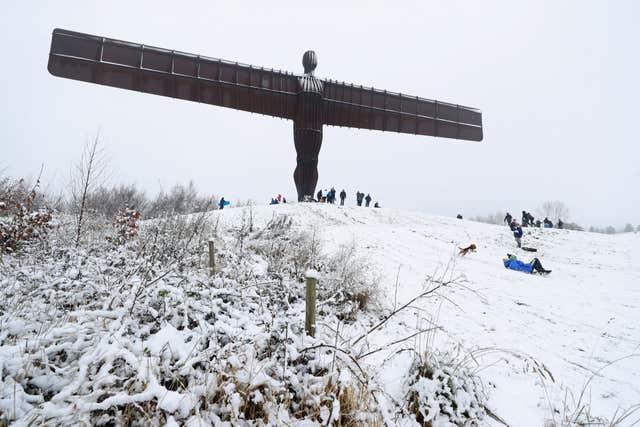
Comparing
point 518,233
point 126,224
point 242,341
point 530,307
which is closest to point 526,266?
point 530,307

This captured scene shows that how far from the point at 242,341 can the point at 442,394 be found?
6.41 feet

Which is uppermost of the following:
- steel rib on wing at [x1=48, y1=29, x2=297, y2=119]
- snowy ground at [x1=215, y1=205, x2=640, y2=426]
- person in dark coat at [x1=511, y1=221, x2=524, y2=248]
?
steel rib on wing at [x1=48, y1=29, x2=297, y2=119]

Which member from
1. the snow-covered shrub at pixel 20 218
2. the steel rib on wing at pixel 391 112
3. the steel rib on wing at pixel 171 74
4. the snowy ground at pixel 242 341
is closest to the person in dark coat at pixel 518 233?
the snowy ground at pixel 242 341

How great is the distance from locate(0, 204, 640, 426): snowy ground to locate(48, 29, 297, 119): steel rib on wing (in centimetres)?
827

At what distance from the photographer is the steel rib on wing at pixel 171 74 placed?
37.0ft

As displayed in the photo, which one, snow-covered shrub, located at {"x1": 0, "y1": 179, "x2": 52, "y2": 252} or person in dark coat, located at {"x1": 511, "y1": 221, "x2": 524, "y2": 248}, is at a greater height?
person in dark coat, located at {"x1": 511, "y1": 221, "x2": 524, "y2": 248}

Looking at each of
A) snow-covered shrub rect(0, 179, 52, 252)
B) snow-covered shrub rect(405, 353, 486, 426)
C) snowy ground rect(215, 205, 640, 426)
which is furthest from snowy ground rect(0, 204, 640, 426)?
snow-covered shrub rect(0, 179, 52, 252)

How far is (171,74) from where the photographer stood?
40.0 ft

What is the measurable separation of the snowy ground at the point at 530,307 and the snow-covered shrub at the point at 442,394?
0.69 ft

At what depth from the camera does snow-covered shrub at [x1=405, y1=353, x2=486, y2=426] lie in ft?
8.59

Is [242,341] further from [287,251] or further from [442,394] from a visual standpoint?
[287,251]

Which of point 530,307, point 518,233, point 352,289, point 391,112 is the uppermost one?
point 391,112

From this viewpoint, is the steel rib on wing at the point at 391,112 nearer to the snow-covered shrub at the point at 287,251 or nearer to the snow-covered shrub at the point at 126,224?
the snow-covered shrub at the point at 287,251

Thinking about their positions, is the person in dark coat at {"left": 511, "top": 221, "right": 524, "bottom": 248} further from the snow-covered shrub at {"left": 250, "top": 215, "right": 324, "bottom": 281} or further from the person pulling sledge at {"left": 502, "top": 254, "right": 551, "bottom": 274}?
the snow-covered shrub at {"left": 250, "top": 215, "right": 324, "bottom": 281}
